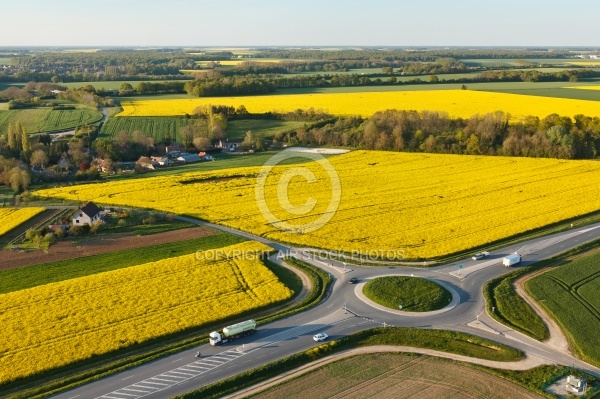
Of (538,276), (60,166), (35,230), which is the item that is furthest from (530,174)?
(60,166)

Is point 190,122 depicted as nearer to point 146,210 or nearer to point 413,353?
point 146,210

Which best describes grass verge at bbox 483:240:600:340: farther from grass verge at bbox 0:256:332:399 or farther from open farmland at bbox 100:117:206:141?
open farmland at bbox 100:117:206:141

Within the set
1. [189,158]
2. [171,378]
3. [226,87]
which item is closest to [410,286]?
[171,378]

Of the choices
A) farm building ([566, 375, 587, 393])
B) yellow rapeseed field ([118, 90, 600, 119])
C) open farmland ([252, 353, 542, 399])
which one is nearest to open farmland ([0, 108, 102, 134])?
yellow rapeseed field ([118, 90, 600, 119])

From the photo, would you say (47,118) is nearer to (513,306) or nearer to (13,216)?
(13,216)

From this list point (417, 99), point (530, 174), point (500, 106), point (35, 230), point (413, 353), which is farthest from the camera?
point (417, 99)

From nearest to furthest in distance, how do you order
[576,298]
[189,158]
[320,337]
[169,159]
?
[320,337] < [576,298] < [169,159] < [189,158]
